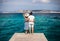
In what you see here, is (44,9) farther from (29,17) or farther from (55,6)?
(29,17)

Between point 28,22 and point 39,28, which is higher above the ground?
point 28,22

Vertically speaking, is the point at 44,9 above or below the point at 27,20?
below

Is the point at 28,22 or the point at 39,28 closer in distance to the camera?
the point at 28,22

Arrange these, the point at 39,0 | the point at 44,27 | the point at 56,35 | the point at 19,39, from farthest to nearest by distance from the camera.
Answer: the point at 44,27
the point at 56,35
the point at 39,0
the point at 19,39

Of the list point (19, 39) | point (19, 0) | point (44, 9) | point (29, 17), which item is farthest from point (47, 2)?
point (19, 39)

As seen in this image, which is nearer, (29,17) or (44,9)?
(29,17)

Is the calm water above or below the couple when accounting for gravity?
Answer: below

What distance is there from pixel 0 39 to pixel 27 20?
9.84 m

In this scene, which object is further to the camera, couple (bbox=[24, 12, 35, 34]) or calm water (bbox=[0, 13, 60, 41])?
calm water (bbox=[0, 13, 60, 41])

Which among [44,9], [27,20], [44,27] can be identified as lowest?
[44,27]

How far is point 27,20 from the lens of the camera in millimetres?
6172

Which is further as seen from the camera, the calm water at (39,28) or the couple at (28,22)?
the calm water at (39,28)

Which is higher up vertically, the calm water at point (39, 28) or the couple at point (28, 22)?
the couple at point (28, 22)

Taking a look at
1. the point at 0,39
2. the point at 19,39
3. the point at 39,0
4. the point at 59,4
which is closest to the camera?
the point at 19,39
